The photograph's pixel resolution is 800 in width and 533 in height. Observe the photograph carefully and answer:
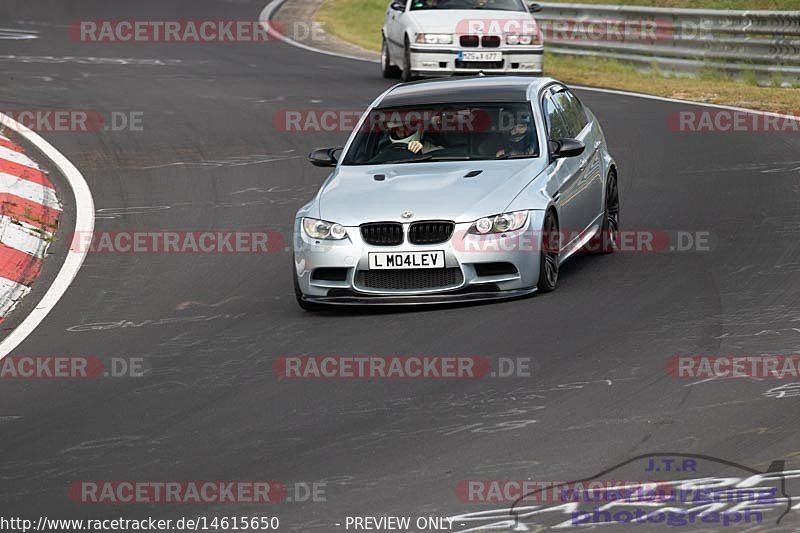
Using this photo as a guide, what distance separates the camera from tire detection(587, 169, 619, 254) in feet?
41.5

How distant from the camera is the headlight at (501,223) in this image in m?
10.6

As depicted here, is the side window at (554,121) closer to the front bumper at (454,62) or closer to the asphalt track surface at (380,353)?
the asphalt track surface at (380,353)

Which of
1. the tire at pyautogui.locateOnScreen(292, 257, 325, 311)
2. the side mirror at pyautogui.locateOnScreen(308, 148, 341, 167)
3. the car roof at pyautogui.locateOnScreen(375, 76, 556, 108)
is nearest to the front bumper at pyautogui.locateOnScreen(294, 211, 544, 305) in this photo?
the tire at pyautogui.locateOnScreen(292, 257, 325, 311)

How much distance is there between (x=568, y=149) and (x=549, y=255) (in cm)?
100

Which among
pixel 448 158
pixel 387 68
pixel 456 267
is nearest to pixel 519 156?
pixel 448 158

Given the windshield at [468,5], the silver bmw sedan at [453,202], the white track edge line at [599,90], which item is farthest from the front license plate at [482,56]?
the silver bmw sedan at [453,202]

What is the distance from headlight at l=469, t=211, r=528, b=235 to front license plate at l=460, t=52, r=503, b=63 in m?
13.1

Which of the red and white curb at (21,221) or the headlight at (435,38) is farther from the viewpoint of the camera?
the headlight at (435,38)

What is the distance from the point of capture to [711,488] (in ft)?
Answer: 21.5

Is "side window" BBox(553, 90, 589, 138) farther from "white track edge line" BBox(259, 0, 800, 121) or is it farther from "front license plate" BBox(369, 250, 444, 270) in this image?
"white track edge line" BBox(259, 0, 800, 121)

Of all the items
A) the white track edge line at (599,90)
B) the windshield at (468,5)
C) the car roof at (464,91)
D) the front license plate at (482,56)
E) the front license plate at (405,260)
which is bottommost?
the white track edge line at (599,90)

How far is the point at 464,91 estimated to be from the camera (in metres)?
12.3

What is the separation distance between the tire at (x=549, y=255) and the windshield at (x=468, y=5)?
44.9ft

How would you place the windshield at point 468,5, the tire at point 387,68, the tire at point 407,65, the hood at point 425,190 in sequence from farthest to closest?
the tire at point 387,68
the windshield at point 468,5
the tire at point 407,65
the hood at point 425,190
